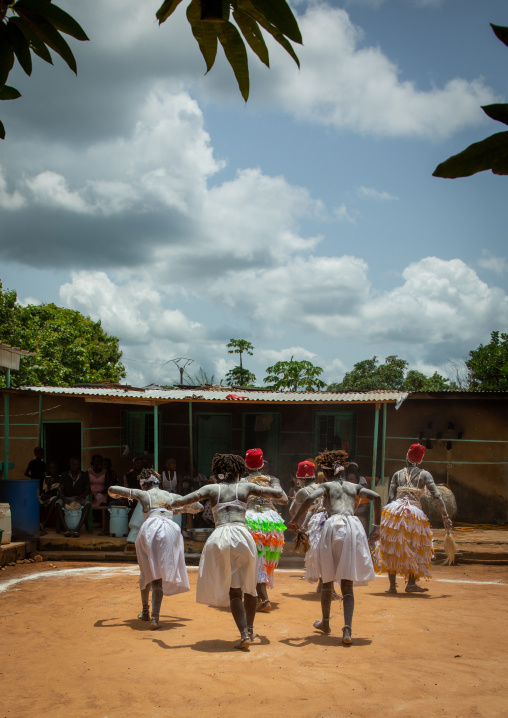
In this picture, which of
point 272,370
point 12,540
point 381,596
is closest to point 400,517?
point 381,596

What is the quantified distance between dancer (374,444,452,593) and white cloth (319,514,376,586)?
7.54 feet

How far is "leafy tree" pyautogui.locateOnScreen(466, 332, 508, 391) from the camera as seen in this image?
82.2ft

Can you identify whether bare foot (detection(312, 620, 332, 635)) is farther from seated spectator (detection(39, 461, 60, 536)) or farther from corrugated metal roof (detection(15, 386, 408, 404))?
seated spectator (detection(39, 461, 60, 536))

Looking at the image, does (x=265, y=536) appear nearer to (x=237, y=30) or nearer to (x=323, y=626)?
(x=323, y=626)

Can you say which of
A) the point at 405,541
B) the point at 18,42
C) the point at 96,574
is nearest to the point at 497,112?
the point at 18,42

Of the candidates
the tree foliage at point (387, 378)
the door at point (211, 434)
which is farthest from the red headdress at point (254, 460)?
the tree foliage at point (387, 378)

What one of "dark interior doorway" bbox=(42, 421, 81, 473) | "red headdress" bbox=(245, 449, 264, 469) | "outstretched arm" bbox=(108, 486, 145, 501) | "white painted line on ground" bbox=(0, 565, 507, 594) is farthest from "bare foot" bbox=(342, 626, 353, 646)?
"dark interior doorway" bbox=(42, 421, 81, 473)

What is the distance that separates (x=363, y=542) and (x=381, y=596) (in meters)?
2.58

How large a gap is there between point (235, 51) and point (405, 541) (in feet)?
24.9

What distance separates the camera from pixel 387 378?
37.0m

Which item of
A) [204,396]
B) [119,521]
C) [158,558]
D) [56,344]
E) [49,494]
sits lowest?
[119,521]

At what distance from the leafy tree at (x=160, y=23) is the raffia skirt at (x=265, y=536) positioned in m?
5.96

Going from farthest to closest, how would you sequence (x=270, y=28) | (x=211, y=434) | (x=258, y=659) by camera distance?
(x=211, y=434) < (x=258, y=659) < (x=270, y=28)

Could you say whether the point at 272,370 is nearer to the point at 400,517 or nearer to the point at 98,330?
the point at 98,330
